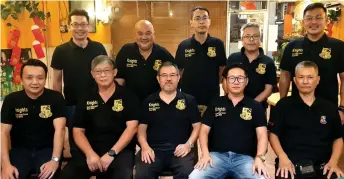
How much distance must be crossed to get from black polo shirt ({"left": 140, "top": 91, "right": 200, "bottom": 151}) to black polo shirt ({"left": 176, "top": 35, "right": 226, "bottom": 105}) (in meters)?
0.56

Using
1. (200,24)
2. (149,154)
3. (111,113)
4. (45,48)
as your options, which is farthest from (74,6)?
(149,154)

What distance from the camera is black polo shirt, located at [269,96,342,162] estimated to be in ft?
7.70

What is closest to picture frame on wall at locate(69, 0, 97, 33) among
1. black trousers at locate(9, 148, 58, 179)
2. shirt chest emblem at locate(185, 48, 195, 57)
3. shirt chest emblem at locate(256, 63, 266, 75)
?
shirt chest emblem at locate(185, 48, 195, 57)

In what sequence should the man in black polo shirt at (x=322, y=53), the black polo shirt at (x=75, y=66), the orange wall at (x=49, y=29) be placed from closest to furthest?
the man in black polo shirt at (x=322, y=53) < the black polo shirt at (x=75, y=66) < the orange wall at (x=49, y=29)

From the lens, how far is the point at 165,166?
95.5 inches

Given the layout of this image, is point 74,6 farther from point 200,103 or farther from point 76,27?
point 200,103

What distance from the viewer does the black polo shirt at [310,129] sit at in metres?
2.35

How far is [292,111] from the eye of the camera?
241cm

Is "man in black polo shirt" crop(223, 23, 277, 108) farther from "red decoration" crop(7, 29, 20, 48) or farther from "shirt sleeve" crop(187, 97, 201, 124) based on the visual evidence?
"red decoration" crop(7, 29, 20, 48)

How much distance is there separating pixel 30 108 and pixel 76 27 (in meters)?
0.87

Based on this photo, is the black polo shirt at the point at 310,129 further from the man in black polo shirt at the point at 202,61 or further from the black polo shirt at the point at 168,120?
the man in black polo shirt at the point at 202,61

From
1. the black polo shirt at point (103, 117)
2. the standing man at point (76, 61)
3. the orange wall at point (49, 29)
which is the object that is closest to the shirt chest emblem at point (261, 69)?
the black polo shirt at point (103, 117)

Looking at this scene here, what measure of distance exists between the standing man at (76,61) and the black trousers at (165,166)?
0.90 metres

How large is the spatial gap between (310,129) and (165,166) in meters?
1.09
